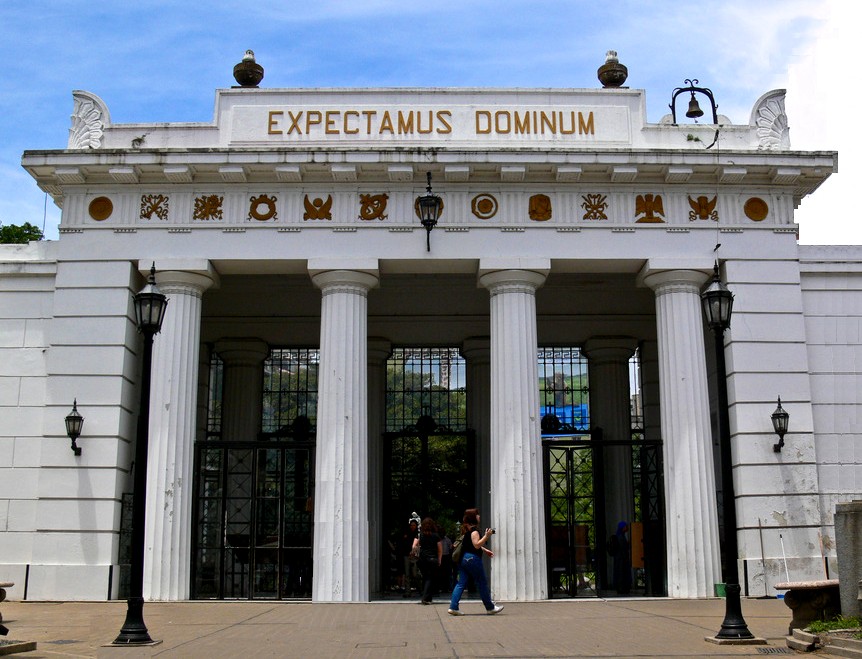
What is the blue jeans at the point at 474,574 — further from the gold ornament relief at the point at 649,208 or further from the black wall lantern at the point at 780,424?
the gold ornament relief at the point at 649,208

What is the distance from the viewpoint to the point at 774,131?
22.2m

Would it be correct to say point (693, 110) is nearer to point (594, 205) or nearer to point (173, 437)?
point (594, 205)

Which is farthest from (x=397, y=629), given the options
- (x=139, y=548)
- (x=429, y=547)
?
(x=429, y=547)

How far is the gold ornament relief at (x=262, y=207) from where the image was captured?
21.6 metres

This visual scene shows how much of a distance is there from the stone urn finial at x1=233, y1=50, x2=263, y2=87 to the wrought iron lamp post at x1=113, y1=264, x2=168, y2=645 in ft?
33.7

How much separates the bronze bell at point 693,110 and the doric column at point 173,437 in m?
11.9

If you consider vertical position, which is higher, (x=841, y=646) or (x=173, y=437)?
(x=173, y=437)

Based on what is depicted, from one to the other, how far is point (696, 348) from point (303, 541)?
9.97m

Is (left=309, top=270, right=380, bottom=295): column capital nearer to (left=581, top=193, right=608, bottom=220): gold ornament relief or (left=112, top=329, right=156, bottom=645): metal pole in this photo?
(left=581, top=193, right=608, bottom=220): gold ornament relief

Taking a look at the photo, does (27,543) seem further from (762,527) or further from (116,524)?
(762,527)

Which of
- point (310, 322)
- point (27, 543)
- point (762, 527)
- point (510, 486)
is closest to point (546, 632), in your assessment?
point (510, 486)

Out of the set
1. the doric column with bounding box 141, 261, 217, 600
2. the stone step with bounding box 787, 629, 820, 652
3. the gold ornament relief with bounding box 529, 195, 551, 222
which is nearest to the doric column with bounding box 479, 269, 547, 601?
the gold ornament relief with bounding box 529, 195, 551, 222

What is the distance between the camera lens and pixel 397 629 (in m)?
14.2

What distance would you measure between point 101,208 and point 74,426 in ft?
16.5
